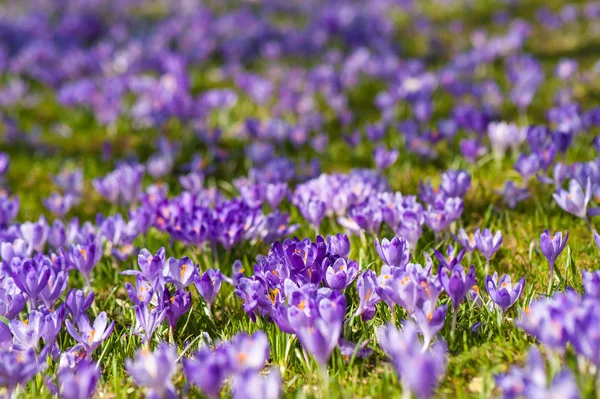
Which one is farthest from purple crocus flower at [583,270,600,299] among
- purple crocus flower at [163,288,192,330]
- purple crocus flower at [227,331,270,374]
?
purple crocus flower at [163,288,192,330]

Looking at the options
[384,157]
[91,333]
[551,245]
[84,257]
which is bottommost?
[91,333]

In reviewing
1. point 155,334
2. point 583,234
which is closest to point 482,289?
point 583,234

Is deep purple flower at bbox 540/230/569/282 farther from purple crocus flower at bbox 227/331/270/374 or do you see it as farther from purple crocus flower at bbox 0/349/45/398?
purple crocus flower at bbox 0/349/45/398

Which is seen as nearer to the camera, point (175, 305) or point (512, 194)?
point (175, 305)

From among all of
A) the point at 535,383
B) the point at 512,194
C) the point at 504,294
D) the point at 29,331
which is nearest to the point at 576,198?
the point at 512,194

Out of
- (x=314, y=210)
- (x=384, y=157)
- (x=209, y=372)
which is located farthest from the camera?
(x=384, y=157)

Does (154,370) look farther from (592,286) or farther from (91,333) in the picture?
(592,286)

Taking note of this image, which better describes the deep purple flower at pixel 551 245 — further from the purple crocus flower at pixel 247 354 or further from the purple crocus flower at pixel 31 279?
the purple crocus flower at pixel 31 279
